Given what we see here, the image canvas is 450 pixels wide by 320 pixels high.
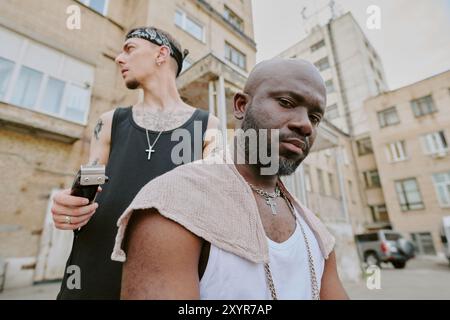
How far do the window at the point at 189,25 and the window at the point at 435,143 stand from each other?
18309 millimetres

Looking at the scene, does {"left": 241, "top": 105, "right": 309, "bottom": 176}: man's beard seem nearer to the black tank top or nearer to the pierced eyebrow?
the pierced eyebrow

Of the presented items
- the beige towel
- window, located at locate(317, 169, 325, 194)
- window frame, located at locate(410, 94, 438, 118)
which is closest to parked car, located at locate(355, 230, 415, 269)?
window, located at locate(317, 169, 325, 194)

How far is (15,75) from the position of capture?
21.1ft

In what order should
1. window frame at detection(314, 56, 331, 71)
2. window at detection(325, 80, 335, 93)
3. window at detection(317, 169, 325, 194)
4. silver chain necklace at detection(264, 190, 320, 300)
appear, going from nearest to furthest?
silver chain necklace at detection(264, 190, 320, 300)
window at detection(317, 169, 325, 194)
window at detection(325, 80, 335, 93)
window frame at detection(314, 56, 331, 71)

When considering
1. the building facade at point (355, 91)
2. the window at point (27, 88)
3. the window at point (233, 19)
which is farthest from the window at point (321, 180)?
the window at point (27, 88)

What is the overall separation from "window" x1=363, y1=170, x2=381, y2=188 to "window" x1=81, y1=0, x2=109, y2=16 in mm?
22654

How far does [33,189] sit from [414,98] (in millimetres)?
24098

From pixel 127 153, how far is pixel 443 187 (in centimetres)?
2284

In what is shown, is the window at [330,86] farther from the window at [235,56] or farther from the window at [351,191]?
the window at [235,56]

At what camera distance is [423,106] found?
18844 mm

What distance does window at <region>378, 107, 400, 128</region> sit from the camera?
65.8 feet

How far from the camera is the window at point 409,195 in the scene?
18.4m

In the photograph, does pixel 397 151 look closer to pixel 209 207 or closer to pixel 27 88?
pixel 27 88

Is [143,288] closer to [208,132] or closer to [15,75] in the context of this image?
[208,132]
